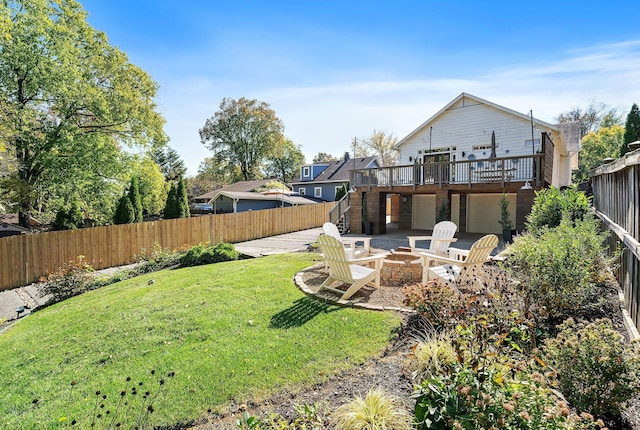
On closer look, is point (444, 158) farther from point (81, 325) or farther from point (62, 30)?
point (62, 30)

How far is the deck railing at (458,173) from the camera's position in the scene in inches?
500

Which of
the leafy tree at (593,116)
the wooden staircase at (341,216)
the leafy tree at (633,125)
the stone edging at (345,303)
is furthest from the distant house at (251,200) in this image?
the leafy tree at (593,116)

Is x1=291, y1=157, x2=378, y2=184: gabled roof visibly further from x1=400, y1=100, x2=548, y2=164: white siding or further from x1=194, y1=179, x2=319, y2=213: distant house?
x1=400, y1=100, x2=548, y2=164: white siding

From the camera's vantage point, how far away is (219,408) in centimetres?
Answer: 325

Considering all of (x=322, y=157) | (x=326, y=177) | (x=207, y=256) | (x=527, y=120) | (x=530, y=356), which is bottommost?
(x=207, y=256)

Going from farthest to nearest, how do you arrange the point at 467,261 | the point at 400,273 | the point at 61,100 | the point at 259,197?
the point at 259,197 → the point at 61,100 → the point at 400,273 → the point at 467,261

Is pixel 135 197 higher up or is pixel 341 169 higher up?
pixel 341 169

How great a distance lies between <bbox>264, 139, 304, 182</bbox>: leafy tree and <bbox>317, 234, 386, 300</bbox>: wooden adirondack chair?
143 feet

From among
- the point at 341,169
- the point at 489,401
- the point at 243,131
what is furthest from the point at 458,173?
the point at 243,131

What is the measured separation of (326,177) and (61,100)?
2144 centimetres

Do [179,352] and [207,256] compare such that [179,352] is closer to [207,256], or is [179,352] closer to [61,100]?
[207,256]

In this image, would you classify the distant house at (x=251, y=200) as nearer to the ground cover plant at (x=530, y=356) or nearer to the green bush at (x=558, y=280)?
the green bush at (x=558, y=280)

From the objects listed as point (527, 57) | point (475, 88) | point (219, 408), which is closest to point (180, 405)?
point (219, 408)

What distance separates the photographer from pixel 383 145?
131 feet
